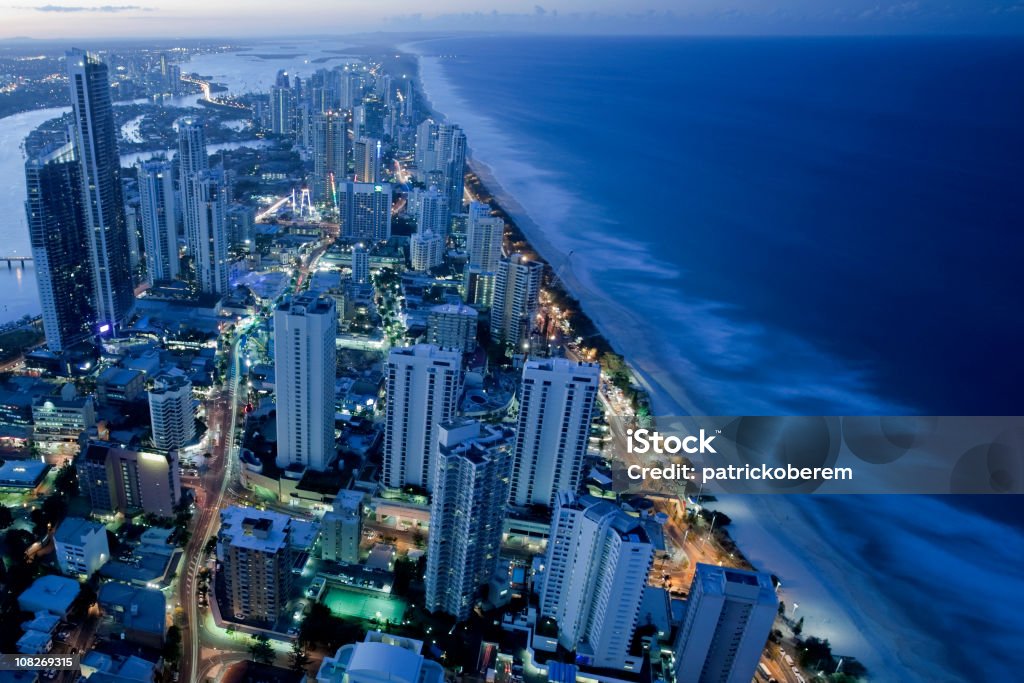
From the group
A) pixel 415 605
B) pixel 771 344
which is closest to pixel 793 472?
pixel 771 344

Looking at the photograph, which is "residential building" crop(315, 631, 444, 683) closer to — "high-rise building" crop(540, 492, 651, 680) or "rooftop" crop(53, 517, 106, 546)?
"high-rise building" crop(540, 492, 651, 680)

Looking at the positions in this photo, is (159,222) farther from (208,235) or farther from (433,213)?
(433,213)

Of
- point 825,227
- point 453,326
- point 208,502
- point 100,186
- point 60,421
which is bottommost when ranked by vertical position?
point 208,502

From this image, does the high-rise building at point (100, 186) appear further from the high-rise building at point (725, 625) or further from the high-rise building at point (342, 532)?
the high-rise building at point (725, 625)

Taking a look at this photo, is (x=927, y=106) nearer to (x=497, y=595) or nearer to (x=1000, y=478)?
(x=1000, y=478)

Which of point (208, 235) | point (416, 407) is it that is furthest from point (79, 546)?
point (208, 235)

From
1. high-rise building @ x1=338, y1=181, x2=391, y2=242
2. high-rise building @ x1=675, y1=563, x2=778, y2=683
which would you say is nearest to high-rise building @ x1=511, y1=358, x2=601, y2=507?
high-rise building @ x1=675, y1=563, x2=778, y2=683
